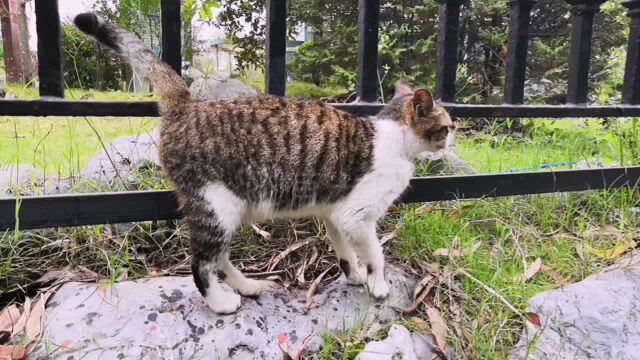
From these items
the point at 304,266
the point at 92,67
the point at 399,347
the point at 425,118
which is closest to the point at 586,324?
the point at 399,347

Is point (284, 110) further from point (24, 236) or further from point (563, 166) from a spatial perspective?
point (563, 166)

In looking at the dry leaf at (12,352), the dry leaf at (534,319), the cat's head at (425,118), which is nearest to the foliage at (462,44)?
the cat's head at (425,118)

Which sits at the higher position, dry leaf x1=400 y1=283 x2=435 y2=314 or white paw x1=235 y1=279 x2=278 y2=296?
white paw x1=235 y1=279 x2=278 y2=296

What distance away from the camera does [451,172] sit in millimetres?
2910

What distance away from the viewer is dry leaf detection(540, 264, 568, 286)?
2.18 metres

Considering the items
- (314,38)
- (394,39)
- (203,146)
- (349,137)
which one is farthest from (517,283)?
(314,38)

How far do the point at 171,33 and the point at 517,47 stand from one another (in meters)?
1.59

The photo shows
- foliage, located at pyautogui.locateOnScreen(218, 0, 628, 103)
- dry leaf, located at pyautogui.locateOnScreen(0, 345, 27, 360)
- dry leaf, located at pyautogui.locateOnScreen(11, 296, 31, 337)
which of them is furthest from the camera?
foliage, located at pyautogui.locateOnScreen(218, 0, 628, 103)

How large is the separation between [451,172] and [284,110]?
4.32ft

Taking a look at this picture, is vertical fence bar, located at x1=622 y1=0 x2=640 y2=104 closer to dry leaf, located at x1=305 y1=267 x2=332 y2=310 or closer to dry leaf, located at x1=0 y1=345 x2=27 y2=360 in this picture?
dry leaf, located at x1=305 y1=267 x2=332 y2=310

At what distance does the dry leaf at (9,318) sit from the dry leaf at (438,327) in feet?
4.79

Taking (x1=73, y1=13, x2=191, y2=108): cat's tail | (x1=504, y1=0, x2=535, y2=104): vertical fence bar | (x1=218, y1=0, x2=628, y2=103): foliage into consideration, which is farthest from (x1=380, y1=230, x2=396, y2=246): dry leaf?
(x1=218, y1=0, x2=628, y2=103): foliage

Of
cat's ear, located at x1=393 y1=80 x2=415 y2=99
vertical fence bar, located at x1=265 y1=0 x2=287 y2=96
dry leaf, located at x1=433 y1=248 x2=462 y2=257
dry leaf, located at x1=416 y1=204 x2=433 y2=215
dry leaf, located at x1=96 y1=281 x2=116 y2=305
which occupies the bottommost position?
dry leaf, located at x1=96 y1=281 x2=116 y2=305

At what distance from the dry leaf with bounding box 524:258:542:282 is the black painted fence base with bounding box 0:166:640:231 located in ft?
1.24
